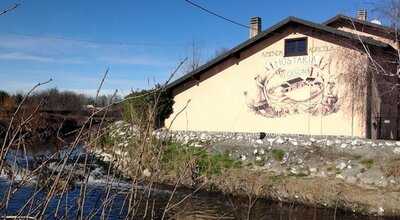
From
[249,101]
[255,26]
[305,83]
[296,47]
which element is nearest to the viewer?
[305,83]

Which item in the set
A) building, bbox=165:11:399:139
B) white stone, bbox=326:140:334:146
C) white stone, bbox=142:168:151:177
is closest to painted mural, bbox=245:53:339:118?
building, bbox=165:11:399:139

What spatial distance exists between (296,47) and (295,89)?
1896mm

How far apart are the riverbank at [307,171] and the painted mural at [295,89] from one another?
247 cm

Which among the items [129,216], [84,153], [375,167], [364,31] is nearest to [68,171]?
[84,153]

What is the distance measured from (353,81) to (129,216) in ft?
63.6

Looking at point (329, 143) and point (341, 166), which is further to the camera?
point (329, 143)

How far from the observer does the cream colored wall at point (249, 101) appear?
71.1ft

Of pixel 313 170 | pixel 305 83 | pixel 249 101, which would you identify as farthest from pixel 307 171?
pixel 249 101

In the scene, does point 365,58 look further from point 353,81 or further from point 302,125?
point 302,125

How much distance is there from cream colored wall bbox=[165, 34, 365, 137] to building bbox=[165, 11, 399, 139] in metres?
0.04

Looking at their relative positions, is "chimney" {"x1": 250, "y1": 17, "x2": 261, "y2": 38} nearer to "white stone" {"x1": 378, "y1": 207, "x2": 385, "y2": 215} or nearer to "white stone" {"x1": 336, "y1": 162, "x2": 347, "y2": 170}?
"white stone" {"x1": 336, "y1": 162, "x2": 347, "y2": 170}

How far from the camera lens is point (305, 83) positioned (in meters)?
22.6

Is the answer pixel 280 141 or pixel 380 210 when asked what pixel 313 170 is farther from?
pixel 380 210

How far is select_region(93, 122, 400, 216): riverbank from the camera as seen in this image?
15.1 m
